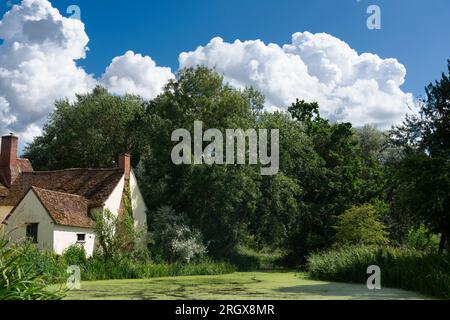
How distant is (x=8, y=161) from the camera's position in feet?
120

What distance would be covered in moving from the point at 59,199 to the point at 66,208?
77cm

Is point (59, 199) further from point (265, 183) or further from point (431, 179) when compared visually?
point (431, 179)

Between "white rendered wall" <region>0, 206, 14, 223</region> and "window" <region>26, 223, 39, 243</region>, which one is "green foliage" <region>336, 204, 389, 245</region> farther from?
"white rendered wall" <region>0, 206, 14, 223</region>

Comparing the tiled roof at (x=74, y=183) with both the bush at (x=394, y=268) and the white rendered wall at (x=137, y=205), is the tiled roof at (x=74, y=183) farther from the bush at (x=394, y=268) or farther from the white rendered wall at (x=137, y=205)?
the bush at (x=394, y=268)

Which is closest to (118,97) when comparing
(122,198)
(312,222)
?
(122,198)

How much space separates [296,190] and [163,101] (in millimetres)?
11061

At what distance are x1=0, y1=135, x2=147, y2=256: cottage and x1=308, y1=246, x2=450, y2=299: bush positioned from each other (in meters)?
13.1

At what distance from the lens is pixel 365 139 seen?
5869cm

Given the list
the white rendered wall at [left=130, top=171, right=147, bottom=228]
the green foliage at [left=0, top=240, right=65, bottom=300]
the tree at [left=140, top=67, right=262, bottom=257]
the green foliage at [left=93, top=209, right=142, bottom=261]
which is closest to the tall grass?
the green foliage at [left=93, top=209, right=142, bottom=261]

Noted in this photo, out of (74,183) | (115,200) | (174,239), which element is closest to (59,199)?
(115,200)

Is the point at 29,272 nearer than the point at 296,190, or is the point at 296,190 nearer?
the point at 29,272

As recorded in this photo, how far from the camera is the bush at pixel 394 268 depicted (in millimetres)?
17688

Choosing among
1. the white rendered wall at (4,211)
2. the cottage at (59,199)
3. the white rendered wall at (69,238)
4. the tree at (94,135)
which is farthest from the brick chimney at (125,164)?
the tree at (94,135)
